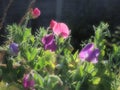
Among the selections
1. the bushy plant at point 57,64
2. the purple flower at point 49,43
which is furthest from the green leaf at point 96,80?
the purple flower at point 49,43

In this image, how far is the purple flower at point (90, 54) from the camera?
170 centimetres

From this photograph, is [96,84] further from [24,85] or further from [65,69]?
[24,85]

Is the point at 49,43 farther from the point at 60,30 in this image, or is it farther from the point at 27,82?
the point at 27,82

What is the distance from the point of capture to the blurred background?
727cm

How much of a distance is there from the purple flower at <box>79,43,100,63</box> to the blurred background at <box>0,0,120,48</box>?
5312 millimetres

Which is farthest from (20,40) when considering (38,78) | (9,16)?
(9,16)

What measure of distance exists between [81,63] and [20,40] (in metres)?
0.25

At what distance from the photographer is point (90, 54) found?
5.63 feet

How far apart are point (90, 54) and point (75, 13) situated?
592 cm

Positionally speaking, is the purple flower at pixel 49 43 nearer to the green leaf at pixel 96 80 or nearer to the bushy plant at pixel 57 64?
the bushy plant at pixel 57 64

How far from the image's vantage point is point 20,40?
5.89 feet

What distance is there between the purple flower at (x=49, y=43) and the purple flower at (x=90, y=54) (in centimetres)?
14

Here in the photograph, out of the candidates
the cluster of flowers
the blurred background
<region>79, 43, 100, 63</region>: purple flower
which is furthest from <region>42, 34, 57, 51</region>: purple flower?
the blurred background

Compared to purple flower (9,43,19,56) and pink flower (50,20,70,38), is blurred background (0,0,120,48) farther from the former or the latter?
purple flower (9,43,19,56)
